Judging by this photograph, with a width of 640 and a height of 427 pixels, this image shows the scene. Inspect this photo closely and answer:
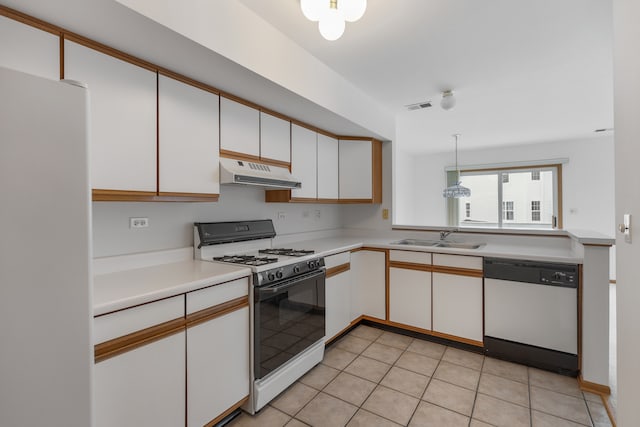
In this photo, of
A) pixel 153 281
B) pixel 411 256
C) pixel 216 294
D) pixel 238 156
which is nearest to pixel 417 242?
pixel 411 256

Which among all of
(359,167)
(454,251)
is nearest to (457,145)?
(359,167)

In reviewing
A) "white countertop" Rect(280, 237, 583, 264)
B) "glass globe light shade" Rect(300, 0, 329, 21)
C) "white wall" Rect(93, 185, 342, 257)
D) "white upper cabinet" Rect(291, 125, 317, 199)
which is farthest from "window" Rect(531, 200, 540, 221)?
"glass globe light shade" Rect(300, 0, 329, 21)

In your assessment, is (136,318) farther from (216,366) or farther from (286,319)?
(286,319)

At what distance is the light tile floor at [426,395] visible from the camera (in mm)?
1867

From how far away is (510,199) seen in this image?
6.38m

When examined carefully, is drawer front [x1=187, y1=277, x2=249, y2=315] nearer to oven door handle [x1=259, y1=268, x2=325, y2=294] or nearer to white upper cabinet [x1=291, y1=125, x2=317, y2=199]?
oven door handle [x1=259, y1=268, x2=325, y2=294]

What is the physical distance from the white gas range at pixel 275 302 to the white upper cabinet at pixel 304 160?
0.60 meters

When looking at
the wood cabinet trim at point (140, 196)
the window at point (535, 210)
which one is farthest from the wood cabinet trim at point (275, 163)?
the window at point (535, 210)

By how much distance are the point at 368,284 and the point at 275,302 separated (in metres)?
1.50

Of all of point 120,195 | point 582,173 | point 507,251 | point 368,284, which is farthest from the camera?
point 582,173

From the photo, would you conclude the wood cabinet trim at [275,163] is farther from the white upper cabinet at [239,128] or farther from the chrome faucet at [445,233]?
the chrome faucet at [445,233]

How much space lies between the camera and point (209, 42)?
160 centimetres

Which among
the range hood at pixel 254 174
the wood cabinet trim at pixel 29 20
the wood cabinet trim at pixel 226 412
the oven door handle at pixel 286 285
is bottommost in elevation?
the wood cabinet trim at pixel 226 412

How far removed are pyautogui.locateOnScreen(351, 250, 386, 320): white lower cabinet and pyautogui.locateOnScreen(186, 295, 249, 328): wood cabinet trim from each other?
1495mm
